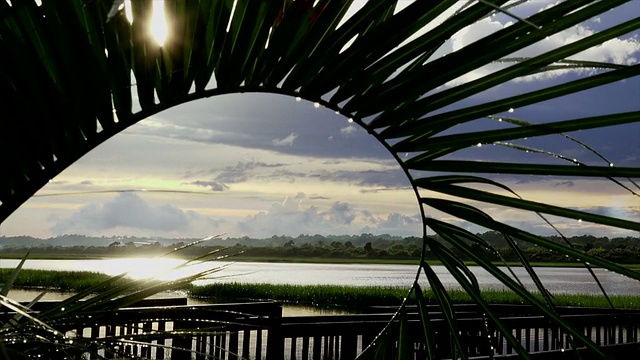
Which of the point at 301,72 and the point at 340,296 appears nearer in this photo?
the point at 301,72

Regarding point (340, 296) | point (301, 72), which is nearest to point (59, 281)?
point (340, 296)

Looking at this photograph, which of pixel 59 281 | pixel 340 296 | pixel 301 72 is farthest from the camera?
pixel 59 281

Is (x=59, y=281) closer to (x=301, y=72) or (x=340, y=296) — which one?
(x=340, y=296)

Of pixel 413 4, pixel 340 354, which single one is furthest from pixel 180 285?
pixel 340 354

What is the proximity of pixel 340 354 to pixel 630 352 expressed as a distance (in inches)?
106

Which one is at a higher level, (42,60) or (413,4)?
(413,4)

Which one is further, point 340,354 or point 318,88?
point 340,354

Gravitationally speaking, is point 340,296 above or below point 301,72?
below

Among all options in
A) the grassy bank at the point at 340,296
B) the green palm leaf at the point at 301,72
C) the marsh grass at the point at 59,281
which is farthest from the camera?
the marsh grass at the point at 59,281

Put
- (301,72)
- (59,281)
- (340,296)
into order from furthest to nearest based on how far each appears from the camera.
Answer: (59,281) → (340,296) → (301,72)

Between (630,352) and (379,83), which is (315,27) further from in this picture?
(630,352)

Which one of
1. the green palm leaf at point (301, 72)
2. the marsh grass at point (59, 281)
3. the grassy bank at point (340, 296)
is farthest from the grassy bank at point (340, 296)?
the green palm leaf at point (301, 72)

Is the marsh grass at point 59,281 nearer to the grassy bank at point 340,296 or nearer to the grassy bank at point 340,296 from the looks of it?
the grassy bank at point 340,296

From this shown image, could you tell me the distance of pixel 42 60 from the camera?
4.07 ft
